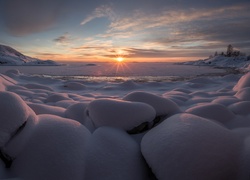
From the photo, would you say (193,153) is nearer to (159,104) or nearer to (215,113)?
(159,104)

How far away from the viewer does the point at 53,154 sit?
160cm

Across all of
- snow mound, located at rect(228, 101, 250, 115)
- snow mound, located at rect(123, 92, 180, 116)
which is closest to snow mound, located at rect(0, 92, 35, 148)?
snow mound, located at rect(123, 92, 180, 116)

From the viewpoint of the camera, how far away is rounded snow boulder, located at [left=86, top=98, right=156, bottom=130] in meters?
2.20

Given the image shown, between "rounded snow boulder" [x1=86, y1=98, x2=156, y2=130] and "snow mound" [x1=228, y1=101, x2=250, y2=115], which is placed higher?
"rounded snow boulder" [x1=86, y1=98, x2=156, y2=130]

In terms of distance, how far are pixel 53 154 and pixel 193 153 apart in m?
1.24

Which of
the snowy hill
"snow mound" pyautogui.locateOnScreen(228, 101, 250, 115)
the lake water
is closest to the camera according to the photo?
"snow mound" pyautogui.locateOnScreen(228, 101, 250, 115)

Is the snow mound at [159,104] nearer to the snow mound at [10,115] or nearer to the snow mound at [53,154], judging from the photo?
the snow mound at [53,154]

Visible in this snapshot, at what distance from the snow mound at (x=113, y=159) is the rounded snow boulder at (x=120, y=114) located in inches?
8.5

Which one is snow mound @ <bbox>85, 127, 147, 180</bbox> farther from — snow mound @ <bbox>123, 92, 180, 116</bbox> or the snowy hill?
the snowy hill

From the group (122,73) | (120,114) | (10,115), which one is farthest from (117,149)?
(122,73)

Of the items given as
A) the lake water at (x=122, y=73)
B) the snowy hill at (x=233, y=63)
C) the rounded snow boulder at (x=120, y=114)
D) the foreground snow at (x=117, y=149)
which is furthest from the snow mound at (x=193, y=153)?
the snowy hill at (x=233, y=63)

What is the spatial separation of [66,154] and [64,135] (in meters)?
0.23

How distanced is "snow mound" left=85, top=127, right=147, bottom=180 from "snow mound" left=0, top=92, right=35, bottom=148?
2.46ft

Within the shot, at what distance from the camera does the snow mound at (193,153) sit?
143cm
